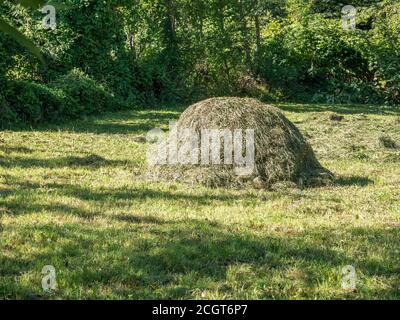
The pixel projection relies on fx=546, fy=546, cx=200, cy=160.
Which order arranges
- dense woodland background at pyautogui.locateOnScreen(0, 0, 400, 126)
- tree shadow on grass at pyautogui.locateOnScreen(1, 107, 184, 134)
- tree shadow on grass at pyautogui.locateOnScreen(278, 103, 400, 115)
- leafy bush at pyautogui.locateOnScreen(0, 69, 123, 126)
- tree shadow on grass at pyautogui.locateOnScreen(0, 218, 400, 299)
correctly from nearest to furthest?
tree shadow on grass at pyautogui.locateOnScreen(0, 218, 400, 299) < tree shadow on grass at pyautogui.locateOnScreen(1, 107, 184, 134) < leafy bush at pyautogui.locateOnScreen(0, 69, 123, 126) < dense woodland background at pyautogui.locateOnScreen(0, 0, 400, 126) < tree shadow on grass at pyautogui.locateOnScreen(278, 103, 400, 115)

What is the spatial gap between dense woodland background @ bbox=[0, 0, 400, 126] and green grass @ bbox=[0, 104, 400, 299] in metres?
11.7

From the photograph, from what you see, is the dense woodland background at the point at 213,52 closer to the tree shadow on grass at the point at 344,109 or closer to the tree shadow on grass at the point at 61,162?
the tree shadow on grass at the point at 344,109

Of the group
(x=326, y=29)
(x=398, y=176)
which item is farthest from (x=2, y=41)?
(x=326, y=29)

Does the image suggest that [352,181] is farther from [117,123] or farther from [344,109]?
[344,109]

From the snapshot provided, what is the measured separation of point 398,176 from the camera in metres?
10.2

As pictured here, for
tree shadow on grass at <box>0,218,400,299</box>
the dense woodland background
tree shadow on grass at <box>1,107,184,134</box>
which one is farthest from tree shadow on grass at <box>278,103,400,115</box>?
tree shadow on grass at <box>0,218,400,299</box>

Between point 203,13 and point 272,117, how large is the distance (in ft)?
60.5

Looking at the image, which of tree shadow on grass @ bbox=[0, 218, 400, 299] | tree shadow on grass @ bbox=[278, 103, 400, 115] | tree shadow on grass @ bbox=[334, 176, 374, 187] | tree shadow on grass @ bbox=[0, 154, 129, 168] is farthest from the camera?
tree shadow on grass @ bbox=[278, 103, 400, 115]

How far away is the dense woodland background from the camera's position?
2188 centimetres

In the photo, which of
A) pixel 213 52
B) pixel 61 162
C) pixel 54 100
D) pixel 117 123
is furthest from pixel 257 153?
pixel 213 52

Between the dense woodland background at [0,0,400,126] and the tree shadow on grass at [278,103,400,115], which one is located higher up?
the dense woodland background at [0,0,400,126]

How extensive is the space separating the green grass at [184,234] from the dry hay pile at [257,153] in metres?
0.36

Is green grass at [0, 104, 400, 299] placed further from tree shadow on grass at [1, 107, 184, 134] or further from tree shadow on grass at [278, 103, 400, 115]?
tree shadow on grass at [278, 103, 400, 115]
